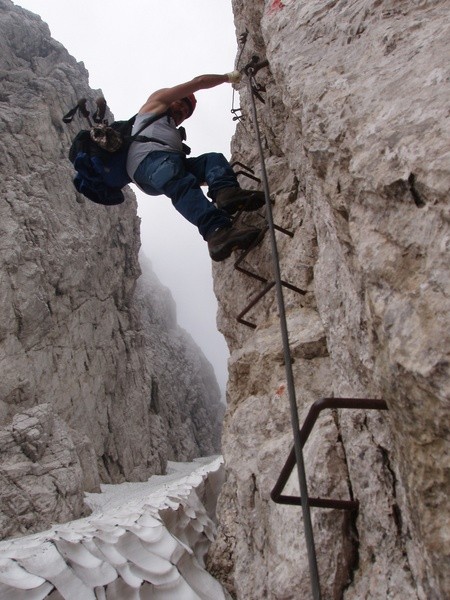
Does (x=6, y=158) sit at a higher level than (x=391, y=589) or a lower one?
higher

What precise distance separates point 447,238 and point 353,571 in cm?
137

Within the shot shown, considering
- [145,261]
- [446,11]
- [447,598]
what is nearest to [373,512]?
[447,598]

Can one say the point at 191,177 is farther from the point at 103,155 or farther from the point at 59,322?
the point at 59,322

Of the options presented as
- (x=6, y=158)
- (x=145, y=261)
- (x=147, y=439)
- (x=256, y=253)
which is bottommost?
(x=147, y=439)

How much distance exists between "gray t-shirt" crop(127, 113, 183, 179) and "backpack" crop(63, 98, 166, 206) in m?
0.06

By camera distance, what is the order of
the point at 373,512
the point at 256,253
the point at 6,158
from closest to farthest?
the point at 373,512 < the point at 256,253 < the point at 6,158

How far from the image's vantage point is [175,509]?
3.56 metres

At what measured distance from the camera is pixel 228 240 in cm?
368

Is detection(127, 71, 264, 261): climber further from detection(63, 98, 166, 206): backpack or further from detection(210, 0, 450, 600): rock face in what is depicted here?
detection(210, 0, 450, 600): rock face

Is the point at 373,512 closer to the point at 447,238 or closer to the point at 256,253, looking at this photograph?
the point at 447,238

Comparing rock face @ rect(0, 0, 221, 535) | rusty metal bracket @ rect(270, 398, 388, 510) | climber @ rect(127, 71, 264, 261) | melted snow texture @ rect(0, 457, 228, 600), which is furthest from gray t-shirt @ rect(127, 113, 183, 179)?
rock face @ rect(0, 0, 221, 535)

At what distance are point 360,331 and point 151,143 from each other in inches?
121

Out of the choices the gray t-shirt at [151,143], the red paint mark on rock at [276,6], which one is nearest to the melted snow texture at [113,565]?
the gray t-shirt at [151,143]

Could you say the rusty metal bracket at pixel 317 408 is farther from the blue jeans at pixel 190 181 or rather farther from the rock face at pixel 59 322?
the rock face at pixel 59 322
